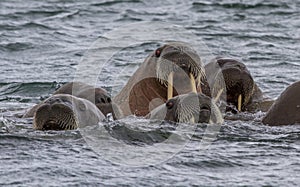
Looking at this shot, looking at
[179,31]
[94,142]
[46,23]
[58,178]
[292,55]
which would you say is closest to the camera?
[58,178]

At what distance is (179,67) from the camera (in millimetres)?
10102

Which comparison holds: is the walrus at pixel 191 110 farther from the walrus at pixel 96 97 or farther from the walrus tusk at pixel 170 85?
the walrus at pixel 96 97

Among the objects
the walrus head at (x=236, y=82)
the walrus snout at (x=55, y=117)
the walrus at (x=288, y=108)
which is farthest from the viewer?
the walrus head at (x=236, y=82)

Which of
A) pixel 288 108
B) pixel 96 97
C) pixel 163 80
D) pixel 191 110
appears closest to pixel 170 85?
pixel 163 80

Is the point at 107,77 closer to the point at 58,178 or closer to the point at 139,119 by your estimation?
the point at 139,119

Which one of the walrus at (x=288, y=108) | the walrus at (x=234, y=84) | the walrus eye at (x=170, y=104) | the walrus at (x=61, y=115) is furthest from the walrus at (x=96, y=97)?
the walrus at (x=288, y=108)

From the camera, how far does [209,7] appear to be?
1994 centimetres

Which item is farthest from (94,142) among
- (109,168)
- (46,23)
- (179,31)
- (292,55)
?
(46,23)

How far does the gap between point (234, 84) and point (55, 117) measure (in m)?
2.76

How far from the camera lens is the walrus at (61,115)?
915 centimetres

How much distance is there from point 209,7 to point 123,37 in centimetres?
270

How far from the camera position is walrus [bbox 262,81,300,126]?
9.49 m

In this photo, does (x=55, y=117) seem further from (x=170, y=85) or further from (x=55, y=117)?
(x=170, y=85)

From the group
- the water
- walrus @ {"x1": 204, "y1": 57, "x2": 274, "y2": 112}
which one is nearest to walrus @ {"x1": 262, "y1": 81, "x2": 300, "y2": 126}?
the water
